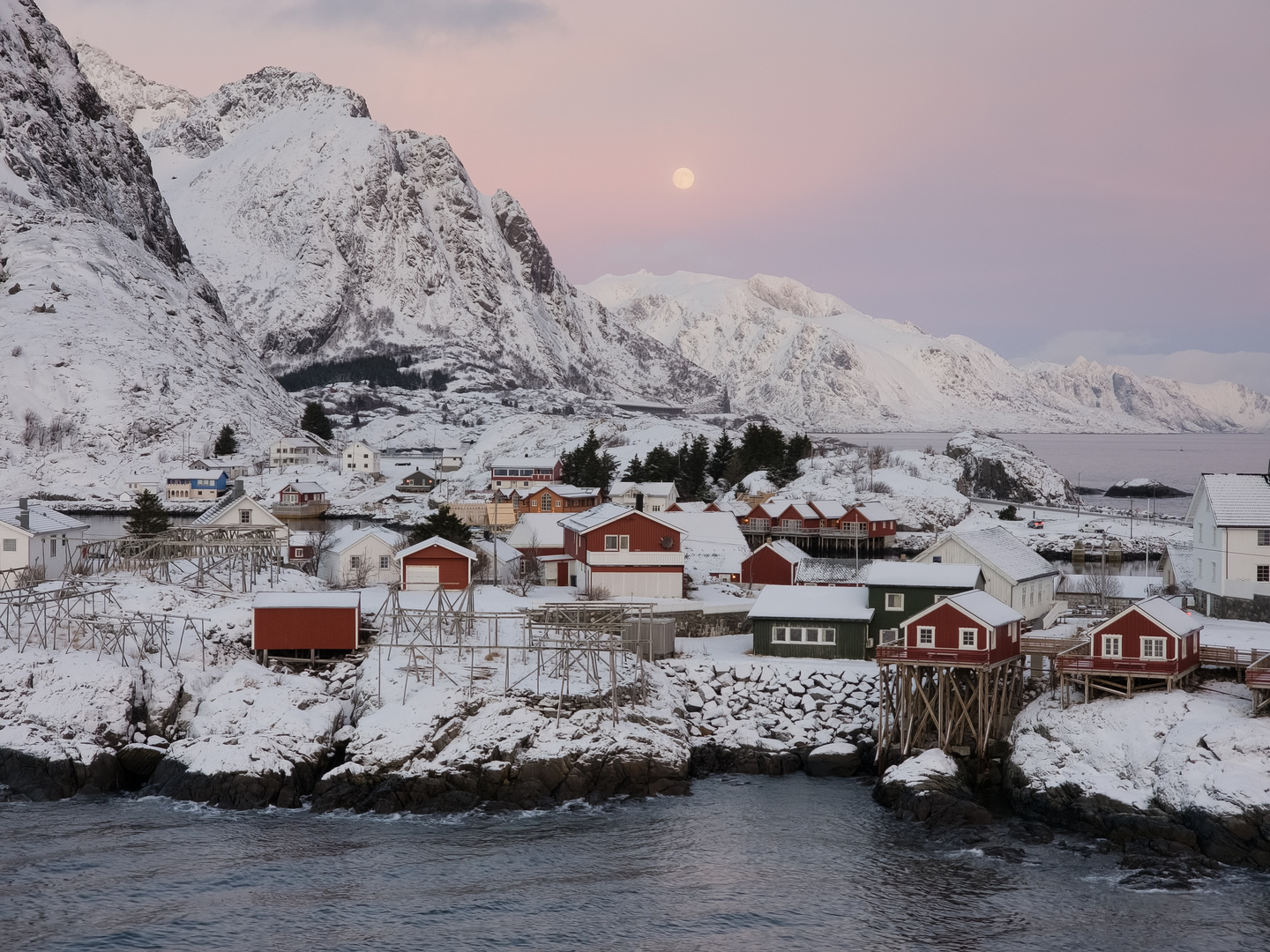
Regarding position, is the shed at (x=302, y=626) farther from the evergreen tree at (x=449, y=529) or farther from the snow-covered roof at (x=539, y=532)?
the snow-covered roof at (x=539, y=532)

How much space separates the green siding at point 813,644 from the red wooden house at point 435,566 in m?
15.3

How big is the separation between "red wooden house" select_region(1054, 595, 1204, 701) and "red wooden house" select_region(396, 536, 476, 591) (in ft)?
94.7

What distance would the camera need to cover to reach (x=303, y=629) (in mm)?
48906

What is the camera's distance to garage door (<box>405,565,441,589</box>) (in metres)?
59.4

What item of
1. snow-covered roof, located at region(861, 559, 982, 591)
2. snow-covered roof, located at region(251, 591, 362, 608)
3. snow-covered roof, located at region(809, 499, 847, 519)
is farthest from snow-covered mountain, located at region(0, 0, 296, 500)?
snow-covered roof, located at region(861, 559, 982, 591)

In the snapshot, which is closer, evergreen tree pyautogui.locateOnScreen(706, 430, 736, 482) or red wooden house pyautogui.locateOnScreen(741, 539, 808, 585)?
red wooden house pyautogui.locateOnScreen(741, 539, 808, 585)

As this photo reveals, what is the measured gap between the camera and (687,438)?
6654 inches

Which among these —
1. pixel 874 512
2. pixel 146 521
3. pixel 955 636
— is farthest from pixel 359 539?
Answer: pixel 874 512

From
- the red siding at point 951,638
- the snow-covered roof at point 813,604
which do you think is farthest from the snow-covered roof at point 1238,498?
the snow-covered roof at point 813,604

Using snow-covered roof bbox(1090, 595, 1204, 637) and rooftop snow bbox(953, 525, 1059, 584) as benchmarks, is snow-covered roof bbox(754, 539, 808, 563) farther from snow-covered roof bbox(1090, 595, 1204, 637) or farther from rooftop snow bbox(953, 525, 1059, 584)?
snow-covered roof bbox(1090, 595, 1204, 637)

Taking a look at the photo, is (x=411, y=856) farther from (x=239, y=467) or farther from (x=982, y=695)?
(x=239, y=467)

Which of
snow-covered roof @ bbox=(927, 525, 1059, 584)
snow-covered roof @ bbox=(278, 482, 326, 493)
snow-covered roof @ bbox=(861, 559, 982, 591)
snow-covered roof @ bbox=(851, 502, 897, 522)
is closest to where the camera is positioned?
snow-covered roof @ bbox=(861, 559, 982, 591)

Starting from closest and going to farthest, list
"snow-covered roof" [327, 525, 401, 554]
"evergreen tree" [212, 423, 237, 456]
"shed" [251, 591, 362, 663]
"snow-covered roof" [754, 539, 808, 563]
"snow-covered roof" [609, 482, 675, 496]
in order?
"shed" [251, 591, 362, 663] < "snow-covered roof" [327, 525, 401, 554] < "snow-covered roof" [754, 539, 808, 563] < "snow-covered roof" [609, 482, 675, 496] < "evergreen tree" [212, 423, 237, 456]

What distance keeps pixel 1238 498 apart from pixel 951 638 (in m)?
17.2
